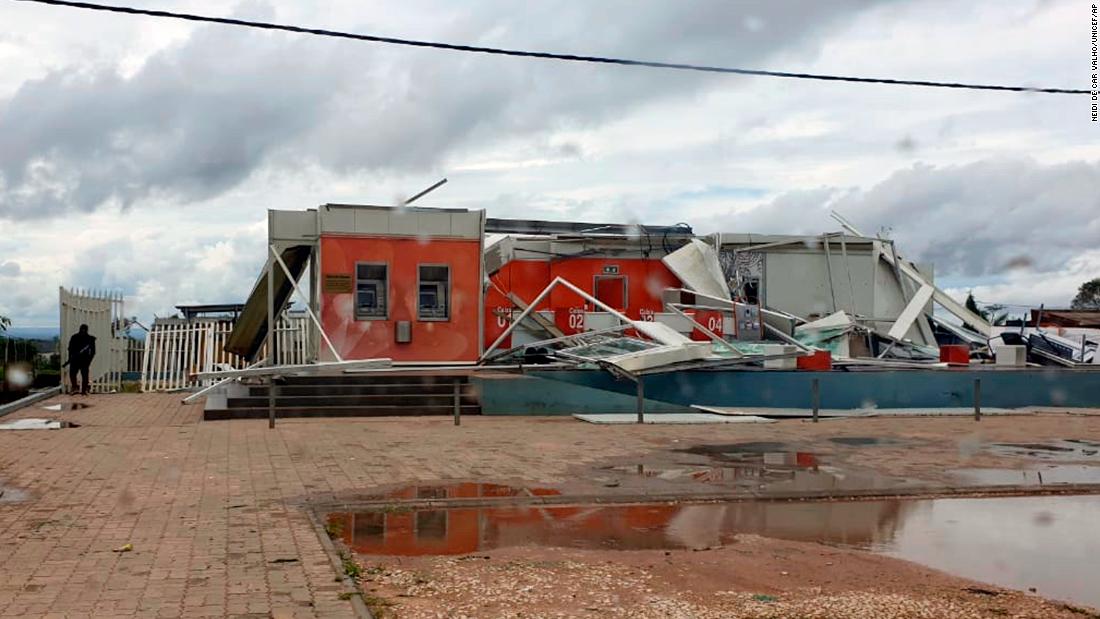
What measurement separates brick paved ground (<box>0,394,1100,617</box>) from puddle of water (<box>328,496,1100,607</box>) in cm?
107

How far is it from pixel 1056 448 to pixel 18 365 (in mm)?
20245

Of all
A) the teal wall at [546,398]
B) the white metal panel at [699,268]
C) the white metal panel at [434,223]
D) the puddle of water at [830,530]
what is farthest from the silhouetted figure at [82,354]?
the puddle of water at [830,530]

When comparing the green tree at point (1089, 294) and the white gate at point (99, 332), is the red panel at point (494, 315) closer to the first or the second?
the white gate at point (99, 332)

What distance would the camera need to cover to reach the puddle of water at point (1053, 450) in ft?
48.5

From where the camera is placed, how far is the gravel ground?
677cm

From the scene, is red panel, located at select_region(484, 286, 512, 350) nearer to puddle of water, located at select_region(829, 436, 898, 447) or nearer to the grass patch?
puddle of water, located at select_region(829, 436, 898, 447)

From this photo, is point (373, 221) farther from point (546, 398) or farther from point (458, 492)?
point (458, 492)

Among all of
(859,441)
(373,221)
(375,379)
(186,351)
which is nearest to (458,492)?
(859,441)

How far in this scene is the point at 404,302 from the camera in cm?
2358

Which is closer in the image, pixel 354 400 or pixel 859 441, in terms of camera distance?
pixel 859 441

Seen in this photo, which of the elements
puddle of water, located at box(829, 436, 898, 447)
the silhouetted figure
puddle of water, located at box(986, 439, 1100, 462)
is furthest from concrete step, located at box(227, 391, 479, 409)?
puddle of water, located at box(986, 439, 1100, 462)

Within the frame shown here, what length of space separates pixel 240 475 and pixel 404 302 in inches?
461

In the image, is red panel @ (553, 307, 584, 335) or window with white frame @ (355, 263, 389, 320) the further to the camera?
red panel @ (553, 307, 584, 335)

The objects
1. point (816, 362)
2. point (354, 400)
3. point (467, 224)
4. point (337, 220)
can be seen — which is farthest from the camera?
point (467, 224)
